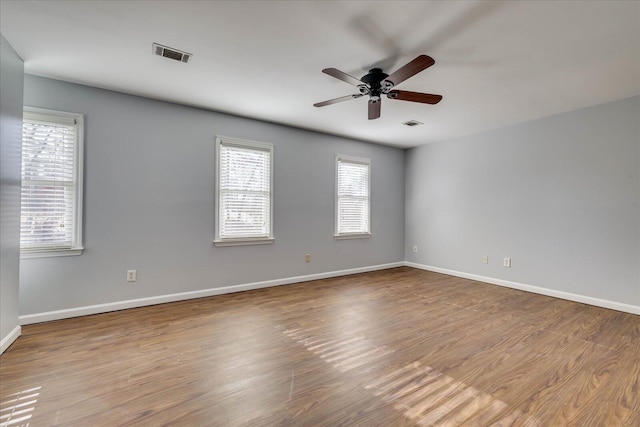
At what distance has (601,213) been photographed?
140 inches

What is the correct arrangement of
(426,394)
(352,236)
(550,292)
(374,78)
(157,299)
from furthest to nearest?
(352,236) < (550,292) < (157,299) < (374,78) < (426,394)

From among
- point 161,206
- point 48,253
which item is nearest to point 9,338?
point 48,253

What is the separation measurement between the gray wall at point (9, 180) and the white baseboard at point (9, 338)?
0.01m

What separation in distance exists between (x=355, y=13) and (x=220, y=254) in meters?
3.20

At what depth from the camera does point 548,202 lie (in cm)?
400

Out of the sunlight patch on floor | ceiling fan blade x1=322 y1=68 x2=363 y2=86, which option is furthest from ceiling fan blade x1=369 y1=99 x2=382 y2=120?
the sunlight patch on floor

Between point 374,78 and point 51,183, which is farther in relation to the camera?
point 51,183

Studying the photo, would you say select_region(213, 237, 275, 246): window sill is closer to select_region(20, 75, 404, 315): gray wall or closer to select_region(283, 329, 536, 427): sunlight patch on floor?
select_region(20, 75, 404, 315): gray wall

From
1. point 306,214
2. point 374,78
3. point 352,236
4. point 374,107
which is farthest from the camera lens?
point 352,236

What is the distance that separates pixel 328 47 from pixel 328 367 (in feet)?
8.35

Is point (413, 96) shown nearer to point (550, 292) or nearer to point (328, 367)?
point (328, 367)

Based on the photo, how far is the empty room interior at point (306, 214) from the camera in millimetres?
1868

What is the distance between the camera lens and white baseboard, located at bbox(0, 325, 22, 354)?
7.42 feet

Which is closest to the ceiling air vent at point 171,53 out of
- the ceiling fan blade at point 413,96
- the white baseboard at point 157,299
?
the ceiling fan blade at point 413,96
